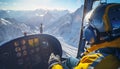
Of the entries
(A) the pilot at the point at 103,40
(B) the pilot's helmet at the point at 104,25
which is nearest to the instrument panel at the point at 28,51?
(A) the pilot at the point at 103,40

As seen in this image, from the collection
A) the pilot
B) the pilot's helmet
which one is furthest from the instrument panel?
the pilot's helmet

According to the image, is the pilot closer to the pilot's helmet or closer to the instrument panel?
the pilot's helmet

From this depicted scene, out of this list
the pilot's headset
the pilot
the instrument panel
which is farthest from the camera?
the instrument panel

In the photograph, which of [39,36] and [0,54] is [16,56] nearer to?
[0,54]

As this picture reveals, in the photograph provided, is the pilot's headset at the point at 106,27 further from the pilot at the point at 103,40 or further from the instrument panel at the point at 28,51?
the instrument panel at the point at 28,51

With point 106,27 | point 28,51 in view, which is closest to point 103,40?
point 106,27

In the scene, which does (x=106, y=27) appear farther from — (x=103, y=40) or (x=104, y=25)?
(x=103, y=40)

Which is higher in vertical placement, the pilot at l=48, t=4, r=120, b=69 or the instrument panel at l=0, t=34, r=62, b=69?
the pilot at l=48, t=4, r=120, b=69
